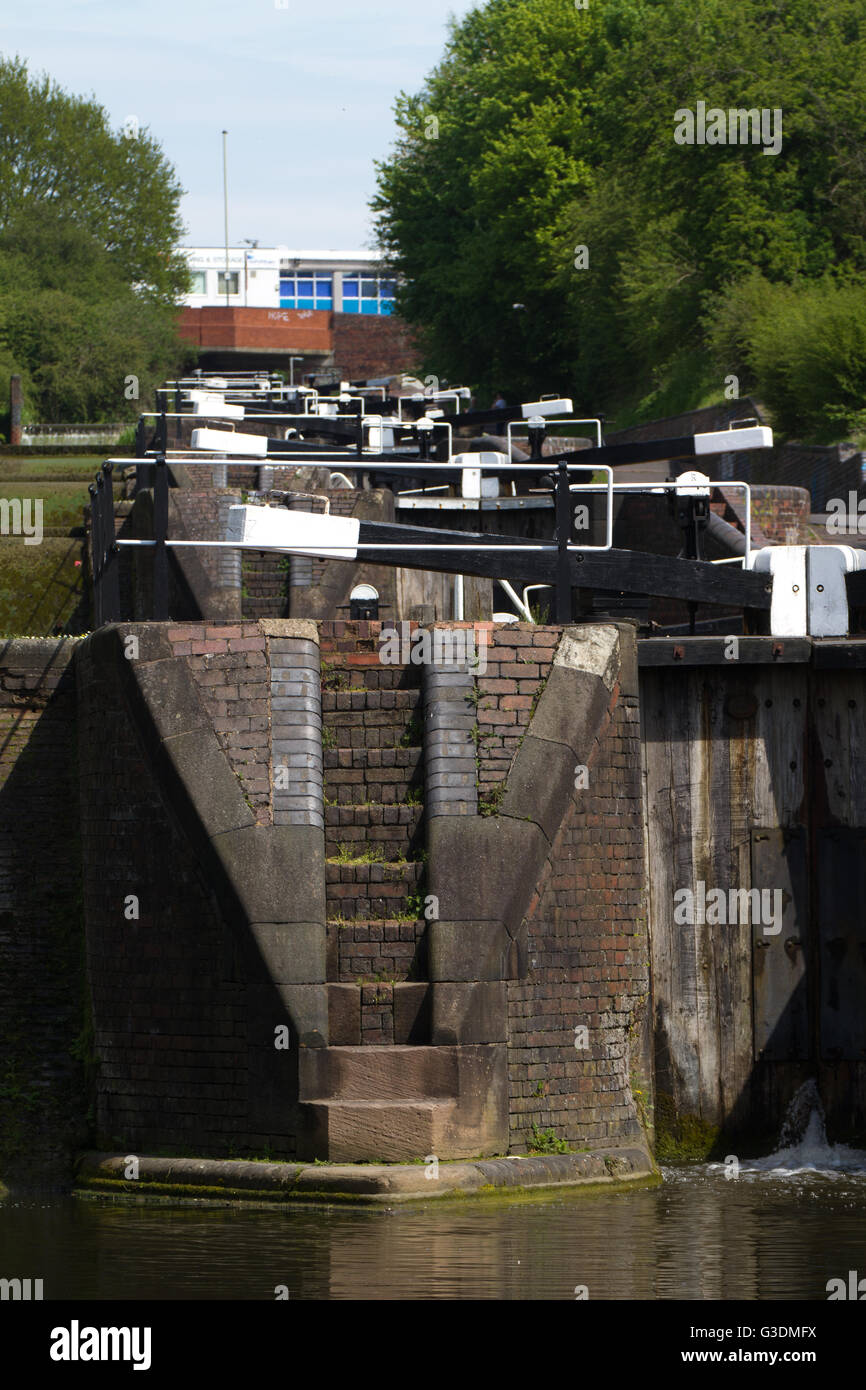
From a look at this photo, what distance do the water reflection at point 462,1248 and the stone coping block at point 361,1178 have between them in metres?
0.09

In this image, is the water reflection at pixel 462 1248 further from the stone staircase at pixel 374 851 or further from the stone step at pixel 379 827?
the stone step at pixel 379 827

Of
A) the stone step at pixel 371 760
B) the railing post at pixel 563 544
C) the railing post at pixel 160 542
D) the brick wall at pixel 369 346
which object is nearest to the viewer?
the stone step at pixel 371 760

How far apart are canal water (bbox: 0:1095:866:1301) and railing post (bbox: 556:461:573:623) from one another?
342cm

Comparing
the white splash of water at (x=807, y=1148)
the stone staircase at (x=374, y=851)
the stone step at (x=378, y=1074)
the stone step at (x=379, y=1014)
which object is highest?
the stone staircase at (x=374, y=851)

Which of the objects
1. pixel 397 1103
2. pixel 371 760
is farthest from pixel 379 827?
pixel 397 1103

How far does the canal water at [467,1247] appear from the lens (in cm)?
845

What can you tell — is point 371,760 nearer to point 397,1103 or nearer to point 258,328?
point 397,1103

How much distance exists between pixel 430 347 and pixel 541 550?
51006 mm

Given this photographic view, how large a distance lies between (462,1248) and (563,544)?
169 inches

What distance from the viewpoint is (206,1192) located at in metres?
10.3

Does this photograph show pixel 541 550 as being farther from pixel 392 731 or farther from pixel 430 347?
pixel 430 347

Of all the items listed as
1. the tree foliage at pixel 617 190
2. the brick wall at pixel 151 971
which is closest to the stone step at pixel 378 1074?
the brick wall at pixel 151 971

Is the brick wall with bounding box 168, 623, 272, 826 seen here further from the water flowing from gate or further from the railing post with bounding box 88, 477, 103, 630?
the water flowing from gate
